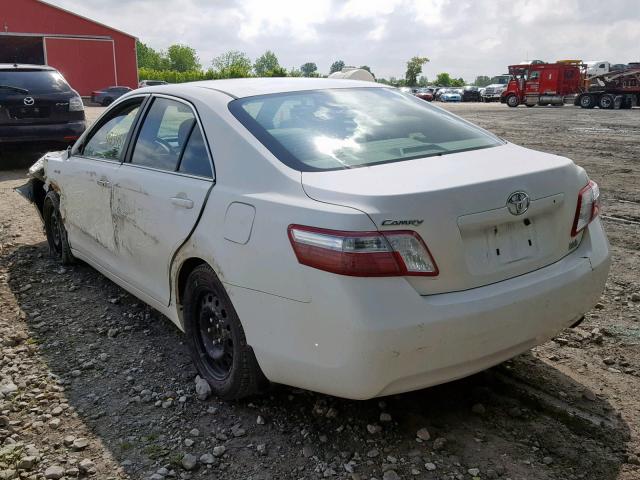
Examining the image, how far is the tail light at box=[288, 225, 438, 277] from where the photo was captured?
2.38 meters

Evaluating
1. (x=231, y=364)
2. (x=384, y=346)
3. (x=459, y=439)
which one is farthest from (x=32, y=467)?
(x=459, y=439)

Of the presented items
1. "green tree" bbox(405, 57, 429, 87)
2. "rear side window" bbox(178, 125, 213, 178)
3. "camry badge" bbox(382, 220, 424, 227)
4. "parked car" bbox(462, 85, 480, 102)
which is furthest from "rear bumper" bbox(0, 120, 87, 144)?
"green tree" bbox(405, 57, 429, 87)

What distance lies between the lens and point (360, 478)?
2.60 m

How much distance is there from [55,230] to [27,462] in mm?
3227

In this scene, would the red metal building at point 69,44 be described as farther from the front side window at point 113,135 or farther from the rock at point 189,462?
the rock at point 189,462

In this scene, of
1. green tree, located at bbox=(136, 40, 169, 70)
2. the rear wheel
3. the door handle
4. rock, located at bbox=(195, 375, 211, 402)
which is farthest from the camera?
green tree, located at bbox=(136, 40, 169, 70)

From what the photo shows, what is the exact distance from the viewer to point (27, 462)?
2.78 metres

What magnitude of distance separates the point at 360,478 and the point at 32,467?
1.43m

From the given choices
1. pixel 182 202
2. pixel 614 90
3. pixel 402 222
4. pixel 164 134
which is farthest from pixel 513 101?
pixel 402 222

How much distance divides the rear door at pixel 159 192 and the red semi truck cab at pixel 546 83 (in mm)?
37516

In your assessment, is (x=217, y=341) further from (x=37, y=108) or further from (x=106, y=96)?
(x=106, y=96)

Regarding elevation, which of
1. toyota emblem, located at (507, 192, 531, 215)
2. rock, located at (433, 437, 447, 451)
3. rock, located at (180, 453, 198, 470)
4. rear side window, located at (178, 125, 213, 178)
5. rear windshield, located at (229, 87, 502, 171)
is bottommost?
rock, located at (180, 453, 198, 470)

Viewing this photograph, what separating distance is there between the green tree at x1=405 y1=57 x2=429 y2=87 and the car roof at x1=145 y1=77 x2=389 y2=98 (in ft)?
331

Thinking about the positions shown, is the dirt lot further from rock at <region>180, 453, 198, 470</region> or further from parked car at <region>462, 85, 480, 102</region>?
parked car at <region>462, 85, 480, 102</region>
